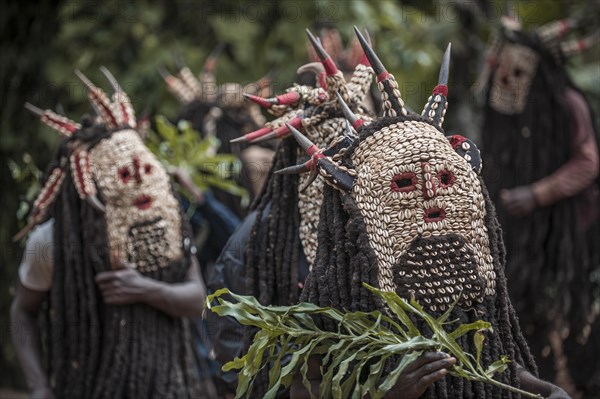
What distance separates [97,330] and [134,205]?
0.65 m

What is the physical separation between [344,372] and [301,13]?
23.2ft


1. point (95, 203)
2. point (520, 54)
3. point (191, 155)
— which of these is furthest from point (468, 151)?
point (520, 54)

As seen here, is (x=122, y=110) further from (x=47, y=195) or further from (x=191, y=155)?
(x=191, y=155)

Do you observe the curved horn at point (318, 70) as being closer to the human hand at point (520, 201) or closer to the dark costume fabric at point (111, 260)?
A: the dark costume fabric at point (111, 260)

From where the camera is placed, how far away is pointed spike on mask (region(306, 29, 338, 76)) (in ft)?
15.5

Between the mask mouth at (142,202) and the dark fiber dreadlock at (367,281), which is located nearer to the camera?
the dark fiber dreadlock at (367,281)

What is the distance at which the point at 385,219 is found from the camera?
163 inches

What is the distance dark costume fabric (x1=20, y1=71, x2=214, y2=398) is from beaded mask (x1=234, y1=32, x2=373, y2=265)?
1123 mm

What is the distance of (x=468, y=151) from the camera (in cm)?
430

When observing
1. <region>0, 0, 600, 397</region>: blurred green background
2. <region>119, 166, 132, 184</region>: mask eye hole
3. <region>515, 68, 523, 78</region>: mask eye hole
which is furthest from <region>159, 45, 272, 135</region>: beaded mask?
<region>119, 166, 132, 184</region>: mask eye hole

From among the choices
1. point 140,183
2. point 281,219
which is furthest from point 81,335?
point 281,219

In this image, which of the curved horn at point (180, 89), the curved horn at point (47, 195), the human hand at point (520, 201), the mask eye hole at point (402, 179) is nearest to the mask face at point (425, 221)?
the mask eye hole at point (402, 179)

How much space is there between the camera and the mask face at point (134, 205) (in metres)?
6.13

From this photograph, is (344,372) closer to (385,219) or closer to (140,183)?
(385,219)
